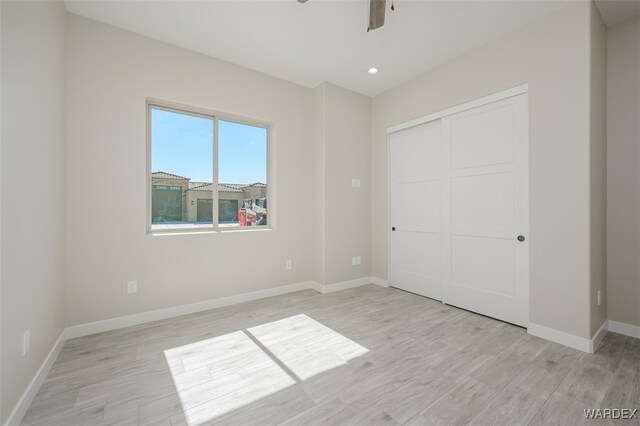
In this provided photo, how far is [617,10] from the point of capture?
2.41 meters

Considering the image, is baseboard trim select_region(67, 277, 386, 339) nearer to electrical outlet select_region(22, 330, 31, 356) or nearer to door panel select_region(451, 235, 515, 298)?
electrical outlet select_region(22, 330, 31, 356)

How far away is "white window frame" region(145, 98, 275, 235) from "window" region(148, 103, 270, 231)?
11mm

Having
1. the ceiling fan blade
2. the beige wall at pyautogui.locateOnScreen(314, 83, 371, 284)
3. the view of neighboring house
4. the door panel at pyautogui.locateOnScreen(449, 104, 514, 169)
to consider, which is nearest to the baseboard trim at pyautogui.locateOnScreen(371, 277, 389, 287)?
the beige wall at pyautogui.locateOnScreen(314, 83, 371, 284)

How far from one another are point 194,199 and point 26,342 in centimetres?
192

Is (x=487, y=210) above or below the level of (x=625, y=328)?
above

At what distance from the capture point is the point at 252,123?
374 centimetres

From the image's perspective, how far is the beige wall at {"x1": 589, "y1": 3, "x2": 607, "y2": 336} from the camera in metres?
2.33

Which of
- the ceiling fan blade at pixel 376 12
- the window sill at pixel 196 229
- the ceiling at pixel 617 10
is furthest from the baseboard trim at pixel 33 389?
the ceiling at pixel 617 10

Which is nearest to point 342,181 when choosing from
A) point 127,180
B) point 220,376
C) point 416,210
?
point 416,210

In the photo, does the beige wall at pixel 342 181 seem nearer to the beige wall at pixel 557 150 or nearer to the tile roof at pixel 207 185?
the tile roof at pixel 207 185

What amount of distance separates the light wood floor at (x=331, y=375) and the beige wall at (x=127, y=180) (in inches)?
16.2

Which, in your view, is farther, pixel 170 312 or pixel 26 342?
pixel 170 312

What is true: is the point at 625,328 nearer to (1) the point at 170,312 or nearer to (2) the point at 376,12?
(2) the point at 376,12

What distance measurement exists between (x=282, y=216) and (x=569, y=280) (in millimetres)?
3094
